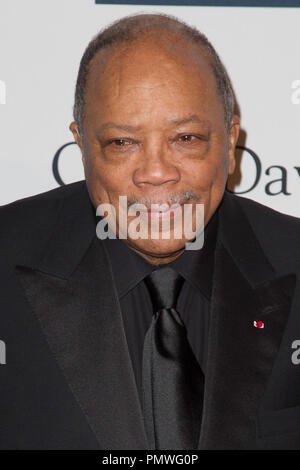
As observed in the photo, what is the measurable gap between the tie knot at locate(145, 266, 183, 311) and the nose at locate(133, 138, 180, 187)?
25 cm

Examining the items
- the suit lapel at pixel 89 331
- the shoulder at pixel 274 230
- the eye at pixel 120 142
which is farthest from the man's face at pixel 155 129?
the shoulder at pixel 274 230

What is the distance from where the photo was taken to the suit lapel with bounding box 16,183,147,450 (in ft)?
4.72

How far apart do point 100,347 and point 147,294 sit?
18cm

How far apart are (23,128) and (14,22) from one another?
0.94 feet

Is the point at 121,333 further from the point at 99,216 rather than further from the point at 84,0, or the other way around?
the point at 84,0

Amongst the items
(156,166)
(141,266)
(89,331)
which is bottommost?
(89,331)

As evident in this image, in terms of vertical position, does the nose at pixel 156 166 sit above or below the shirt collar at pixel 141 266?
Result: above

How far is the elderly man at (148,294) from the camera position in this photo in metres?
1.43

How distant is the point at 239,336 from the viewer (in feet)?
5.09

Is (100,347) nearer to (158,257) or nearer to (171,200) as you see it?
(158,257)

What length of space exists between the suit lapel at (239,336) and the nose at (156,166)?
330mm

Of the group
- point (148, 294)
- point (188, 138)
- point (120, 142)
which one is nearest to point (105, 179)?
point (120, 142)

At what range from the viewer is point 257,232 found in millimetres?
1751

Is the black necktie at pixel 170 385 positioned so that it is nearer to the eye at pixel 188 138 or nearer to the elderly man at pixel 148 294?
the elderly man at pixel 148 294
